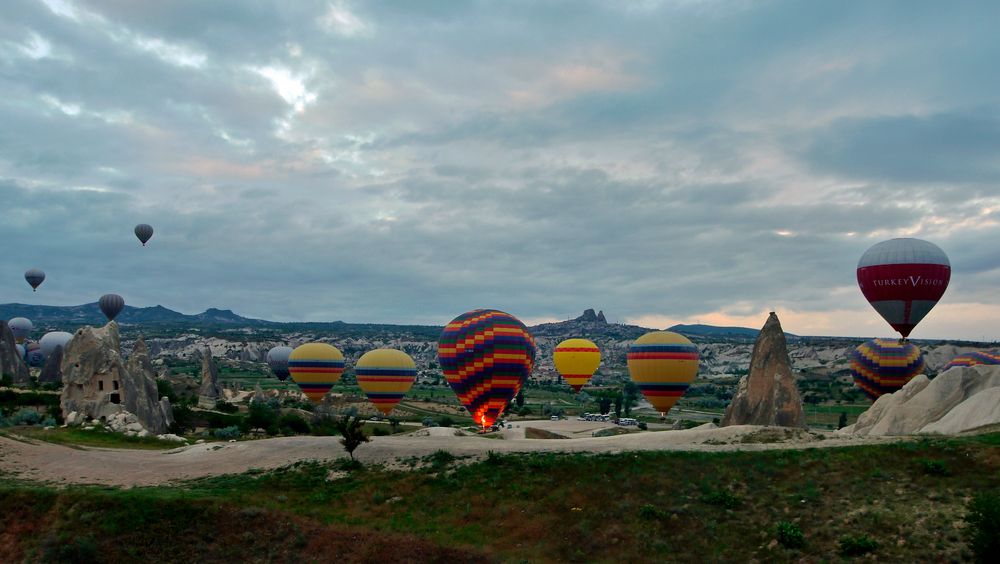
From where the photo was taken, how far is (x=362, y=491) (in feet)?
132

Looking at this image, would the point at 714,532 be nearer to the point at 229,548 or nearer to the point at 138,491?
the point at 229,548

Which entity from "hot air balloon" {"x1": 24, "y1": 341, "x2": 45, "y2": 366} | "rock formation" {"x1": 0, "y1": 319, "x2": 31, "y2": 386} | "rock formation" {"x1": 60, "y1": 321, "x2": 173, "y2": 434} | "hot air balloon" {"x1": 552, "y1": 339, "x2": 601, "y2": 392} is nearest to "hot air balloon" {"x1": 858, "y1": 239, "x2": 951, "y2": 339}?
"hot air balloon" {"x1": 552, "y1": 339, "x2": 601, "y2": 392}

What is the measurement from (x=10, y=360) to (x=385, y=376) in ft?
225

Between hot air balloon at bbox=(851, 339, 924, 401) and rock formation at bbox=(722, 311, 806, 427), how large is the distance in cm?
3048

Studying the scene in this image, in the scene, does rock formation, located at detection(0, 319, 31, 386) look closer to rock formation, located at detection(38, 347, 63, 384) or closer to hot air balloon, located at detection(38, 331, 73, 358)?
rock formation, located at detection(38, 347, 63, 384)

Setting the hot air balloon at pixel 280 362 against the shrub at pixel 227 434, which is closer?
the shrub at pixel 227 434

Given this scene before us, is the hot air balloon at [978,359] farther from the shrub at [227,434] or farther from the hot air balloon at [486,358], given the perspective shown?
the shrub at [227,434]

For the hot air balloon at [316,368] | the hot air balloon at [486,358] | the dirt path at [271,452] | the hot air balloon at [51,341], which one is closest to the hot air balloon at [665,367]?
the hot air balloon at [486,358]

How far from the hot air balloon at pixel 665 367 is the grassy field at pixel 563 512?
1243 inches

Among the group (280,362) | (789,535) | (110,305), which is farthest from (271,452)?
(110,305)

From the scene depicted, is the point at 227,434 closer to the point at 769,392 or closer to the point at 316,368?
the point at 316,368

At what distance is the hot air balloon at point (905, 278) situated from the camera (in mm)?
68500

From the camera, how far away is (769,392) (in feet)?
209

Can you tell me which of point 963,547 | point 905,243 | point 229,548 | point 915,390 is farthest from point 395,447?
point 905,243
